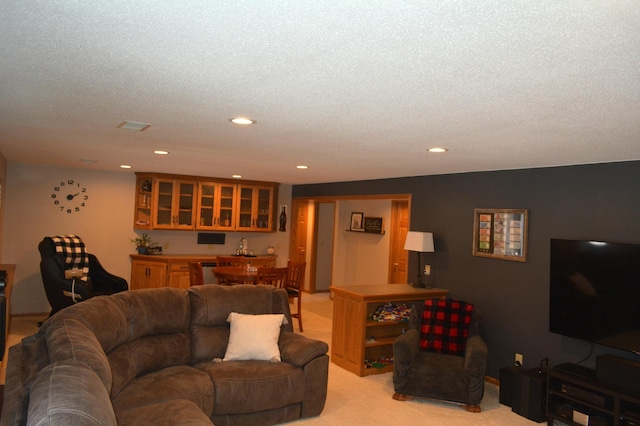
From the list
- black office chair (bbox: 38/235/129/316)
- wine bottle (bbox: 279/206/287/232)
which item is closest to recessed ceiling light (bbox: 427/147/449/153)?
black office chair (bbox: 38/235/129/316)

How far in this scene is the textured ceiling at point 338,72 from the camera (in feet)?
4.66

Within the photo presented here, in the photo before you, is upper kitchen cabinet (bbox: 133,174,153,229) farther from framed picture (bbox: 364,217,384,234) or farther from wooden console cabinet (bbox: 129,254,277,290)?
framed picture (bbox: 364,217,384,234)

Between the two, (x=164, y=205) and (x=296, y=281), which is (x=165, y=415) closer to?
(x=296, y=281)

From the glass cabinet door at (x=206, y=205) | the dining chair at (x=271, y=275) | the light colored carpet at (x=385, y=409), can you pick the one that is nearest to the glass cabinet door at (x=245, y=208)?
the glass cabinet door at (x=206, y=205)

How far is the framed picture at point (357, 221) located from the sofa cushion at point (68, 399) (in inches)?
293

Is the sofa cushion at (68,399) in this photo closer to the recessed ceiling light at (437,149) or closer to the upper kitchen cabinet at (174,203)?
the recessed ceiling light at (437,149)

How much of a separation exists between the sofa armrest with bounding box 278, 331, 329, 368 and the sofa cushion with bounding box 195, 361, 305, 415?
6 cm

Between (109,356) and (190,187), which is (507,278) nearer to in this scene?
(109,356)

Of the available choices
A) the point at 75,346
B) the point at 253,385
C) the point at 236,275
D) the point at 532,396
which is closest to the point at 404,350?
the point at 532,396

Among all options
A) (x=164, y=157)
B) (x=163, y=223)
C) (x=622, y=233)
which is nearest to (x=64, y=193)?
(x=163, y=223)

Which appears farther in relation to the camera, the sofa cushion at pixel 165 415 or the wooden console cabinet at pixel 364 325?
the wooden console cabinet at pixel 364 325

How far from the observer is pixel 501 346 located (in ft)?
16.0

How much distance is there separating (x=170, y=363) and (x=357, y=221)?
20.4 ft

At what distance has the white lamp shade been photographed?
17.9 ft
